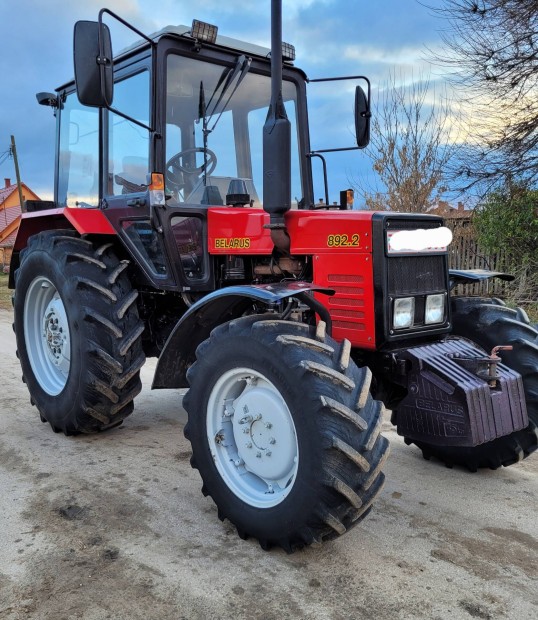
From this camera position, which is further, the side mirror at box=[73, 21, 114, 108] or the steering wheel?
the steering wheel

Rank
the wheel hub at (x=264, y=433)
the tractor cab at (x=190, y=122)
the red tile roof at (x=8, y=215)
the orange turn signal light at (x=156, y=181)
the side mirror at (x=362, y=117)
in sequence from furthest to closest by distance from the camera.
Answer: the red tile roof at (x=8, y=215), the side mirror at (x=362, y=117), the tractor cab at (x=190, y=122), the orange turn signal light at (x=156, y=181), the wheel hub at (x=264, y=433)

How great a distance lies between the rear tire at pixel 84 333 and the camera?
3.92 m

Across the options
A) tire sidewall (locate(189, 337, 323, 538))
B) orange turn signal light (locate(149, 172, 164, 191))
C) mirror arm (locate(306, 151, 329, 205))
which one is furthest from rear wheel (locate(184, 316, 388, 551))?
mirror arm (locate(306, 151, 329, 205))

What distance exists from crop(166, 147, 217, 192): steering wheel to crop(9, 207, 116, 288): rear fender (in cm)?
68

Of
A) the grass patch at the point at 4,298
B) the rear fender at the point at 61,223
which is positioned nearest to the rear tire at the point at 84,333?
the rear fender at the point at 61,223

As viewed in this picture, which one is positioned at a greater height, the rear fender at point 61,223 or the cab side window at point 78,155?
the cab side window at point 78,155

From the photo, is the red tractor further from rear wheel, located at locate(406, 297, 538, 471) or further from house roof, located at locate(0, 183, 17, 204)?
house roof, located at locate(0, 183, 17, 204)

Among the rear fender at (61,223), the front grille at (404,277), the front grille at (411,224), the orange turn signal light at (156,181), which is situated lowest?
the front grille at (404,277)

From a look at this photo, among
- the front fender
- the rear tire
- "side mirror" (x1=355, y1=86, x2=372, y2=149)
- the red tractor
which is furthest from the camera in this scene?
"side mirror" (x1=355, y1=86, x2=372, y2=149)

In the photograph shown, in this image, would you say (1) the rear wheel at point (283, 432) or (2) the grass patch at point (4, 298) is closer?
(1) the rear wheel at point (283, 432)

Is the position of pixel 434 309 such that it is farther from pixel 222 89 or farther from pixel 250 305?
pixel 222 89

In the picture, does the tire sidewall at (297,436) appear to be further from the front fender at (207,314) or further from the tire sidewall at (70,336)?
the tire sidewall at (70,336)

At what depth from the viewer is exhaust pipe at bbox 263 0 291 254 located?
9.53 ft

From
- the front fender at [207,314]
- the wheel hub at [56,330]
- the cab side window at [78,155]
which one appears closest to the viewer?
the front fender at [207,314]
